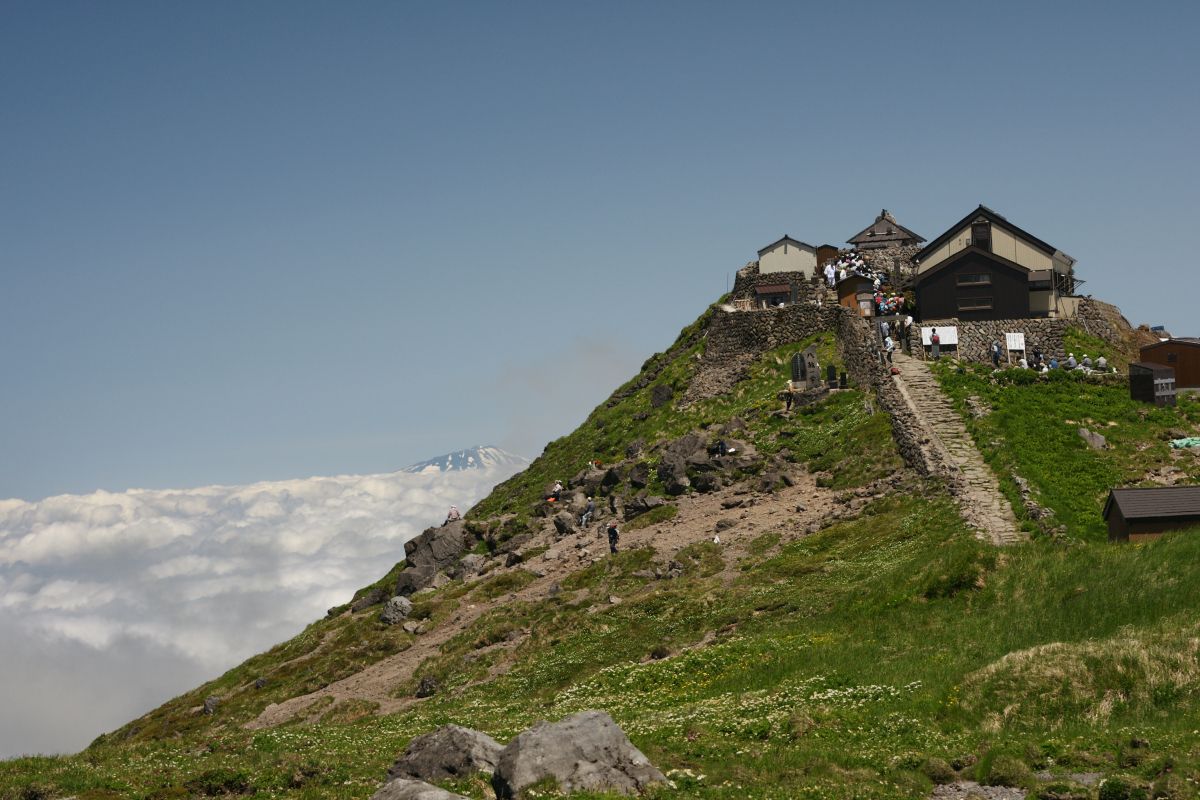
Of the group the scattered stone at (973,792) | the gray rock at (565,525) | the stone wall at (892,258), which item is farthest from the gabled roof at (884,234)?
the scattered stone at (973,792)

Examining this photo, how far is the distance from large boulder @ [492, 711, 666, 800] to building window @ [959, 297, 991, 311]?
6928cm

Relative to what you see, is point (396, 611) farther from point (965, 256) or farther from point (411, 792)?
point (965, 256)

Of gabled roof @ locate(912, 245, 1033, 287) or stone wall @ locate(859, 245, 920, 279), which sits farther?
stone wall @ locate(859, 245, 920, 279)

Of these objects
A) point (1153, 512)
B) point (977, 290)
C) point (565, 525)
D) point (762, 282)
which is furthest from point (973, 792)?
point (762, 282)

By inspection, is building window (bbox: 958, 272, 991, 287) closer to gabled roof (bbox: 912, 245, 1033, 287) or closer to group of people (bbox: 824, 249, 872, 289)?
gabled roof (bbox: 912, 245, 1033, 287)

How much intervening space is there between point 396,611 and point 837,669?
38.9 meters

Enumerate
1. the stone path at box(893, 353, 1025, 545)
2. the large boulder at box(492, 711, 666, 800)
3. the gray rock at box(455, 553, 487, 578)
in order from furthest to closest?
1. the gray rock at box(455, 553, 487, 578)
2. the stone path at box(893, 353, 1025, 545)
3. the large boulder at box(492, 711, 666, 800)

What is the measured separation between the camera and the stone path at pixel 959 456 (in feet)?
178

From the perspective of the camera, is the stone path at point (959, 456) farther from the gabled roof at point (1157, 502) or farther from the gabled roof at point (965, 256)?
the gabled roof at point (965, 256)

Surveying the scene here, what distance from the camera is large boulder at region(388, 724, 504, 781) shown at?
30016 mm

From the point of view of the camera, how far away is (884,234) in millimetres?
115562

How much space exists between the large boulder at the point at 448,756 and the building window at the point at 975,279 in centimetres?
6957

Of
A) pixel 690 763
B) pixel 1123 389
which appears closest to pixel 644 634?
pixel 690 763

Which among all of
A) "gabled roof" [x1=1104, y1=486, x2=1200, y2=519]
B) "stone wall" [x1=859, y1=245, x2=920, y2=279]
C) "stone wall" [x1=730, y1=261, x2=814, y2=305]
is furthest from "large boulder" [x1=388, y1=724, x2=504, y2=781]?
"stone wall" [x1=859, y1=245, x2=920, y2=279]
